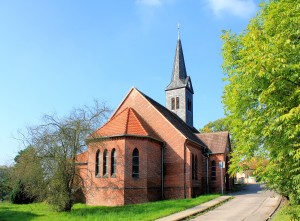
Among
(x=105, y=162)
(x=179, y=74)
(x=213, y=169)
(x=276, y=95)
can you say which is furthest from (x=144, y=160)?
(x=276, y=95)

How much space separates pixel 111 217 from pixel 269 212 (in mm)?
8524

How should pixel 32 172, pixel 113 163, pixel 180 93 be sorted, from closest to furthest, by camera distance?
pixel 32 172
pixel 113 163
pixel 180 93

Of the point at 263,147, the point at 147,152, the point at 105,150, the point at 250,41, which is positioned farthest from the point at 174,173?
the point at 250,41

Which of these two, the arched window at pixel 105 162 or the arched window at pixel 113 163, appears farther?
the arched window at pixel 105 162

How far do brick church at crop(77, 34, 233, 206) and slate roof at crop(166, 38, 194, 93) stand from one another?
796 centimetres

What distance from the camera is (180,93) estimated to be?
124 feet

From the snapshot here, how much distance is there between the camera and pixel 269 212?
17.3 metres

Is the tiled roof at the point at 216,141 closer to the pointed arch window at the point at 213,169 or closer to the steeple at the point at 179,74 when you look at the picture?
the pointed arch window at the point at 213,169

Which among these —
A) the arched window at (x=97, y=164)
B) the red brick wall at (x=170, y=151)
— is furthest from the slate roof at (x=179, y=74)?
the arched window at (x=97, y=164)

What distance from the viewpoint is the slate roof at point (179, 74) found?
37875mm

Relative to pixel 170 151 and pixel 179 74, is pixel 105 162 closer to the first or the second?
pixel 170 151

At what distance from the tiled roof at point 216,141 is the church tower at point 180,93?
3.75m

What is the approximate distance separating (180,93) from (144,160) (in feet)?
48.5

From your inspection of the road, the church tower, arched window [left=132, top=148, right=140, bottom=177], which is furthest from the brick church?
the road
